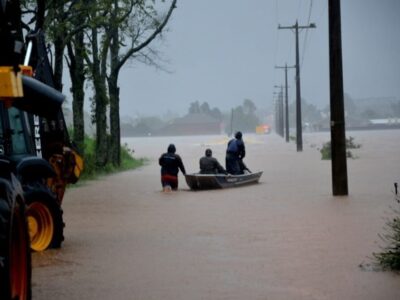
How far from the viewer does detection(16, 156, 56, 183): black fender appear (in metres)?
12.6

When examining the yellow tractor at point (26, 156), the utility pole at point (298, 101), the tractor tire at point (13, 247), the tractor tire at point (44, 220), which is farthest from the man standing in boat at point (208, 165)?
the utility pole at point (298, 101)

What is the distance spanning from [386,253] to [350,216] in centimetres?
693

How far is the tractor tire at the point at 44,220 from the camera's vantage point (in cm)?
1297

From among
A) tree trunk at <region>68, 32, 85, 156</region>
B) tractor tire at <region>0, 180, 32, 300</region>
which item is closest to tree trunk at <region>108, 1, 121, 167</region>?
tree trunk at <region>68, 32, 85, 156</region>

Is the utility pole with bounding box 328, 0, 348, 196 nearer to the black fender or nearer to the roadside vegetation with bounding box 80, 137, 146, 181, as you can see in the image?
the black fender

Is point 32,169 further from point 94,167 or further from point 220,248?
point 94,167

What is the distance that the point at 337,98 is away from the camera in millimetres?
23125

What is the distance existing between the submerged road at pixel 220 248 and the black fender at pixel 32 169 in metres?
1.06

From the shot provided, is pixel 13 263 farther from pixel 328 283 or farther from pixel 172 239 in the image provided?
pixel 172 239

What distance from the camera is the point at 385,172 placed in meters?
35.8

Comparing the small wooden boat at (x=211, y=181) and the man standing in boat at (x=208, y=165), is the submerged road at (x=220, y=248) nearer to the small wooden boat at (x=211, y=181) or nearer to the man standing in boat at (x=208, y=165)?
A: the small wooden boat at (x=211, y=181)

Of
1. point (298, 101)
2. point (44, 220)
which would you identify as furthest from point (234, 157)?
point (298, 101)

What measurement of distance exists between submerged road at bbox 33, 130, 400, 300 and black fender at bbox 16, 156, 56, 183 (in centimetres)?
106

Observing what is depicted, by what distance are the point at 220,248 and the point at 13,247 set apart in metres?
6.33
